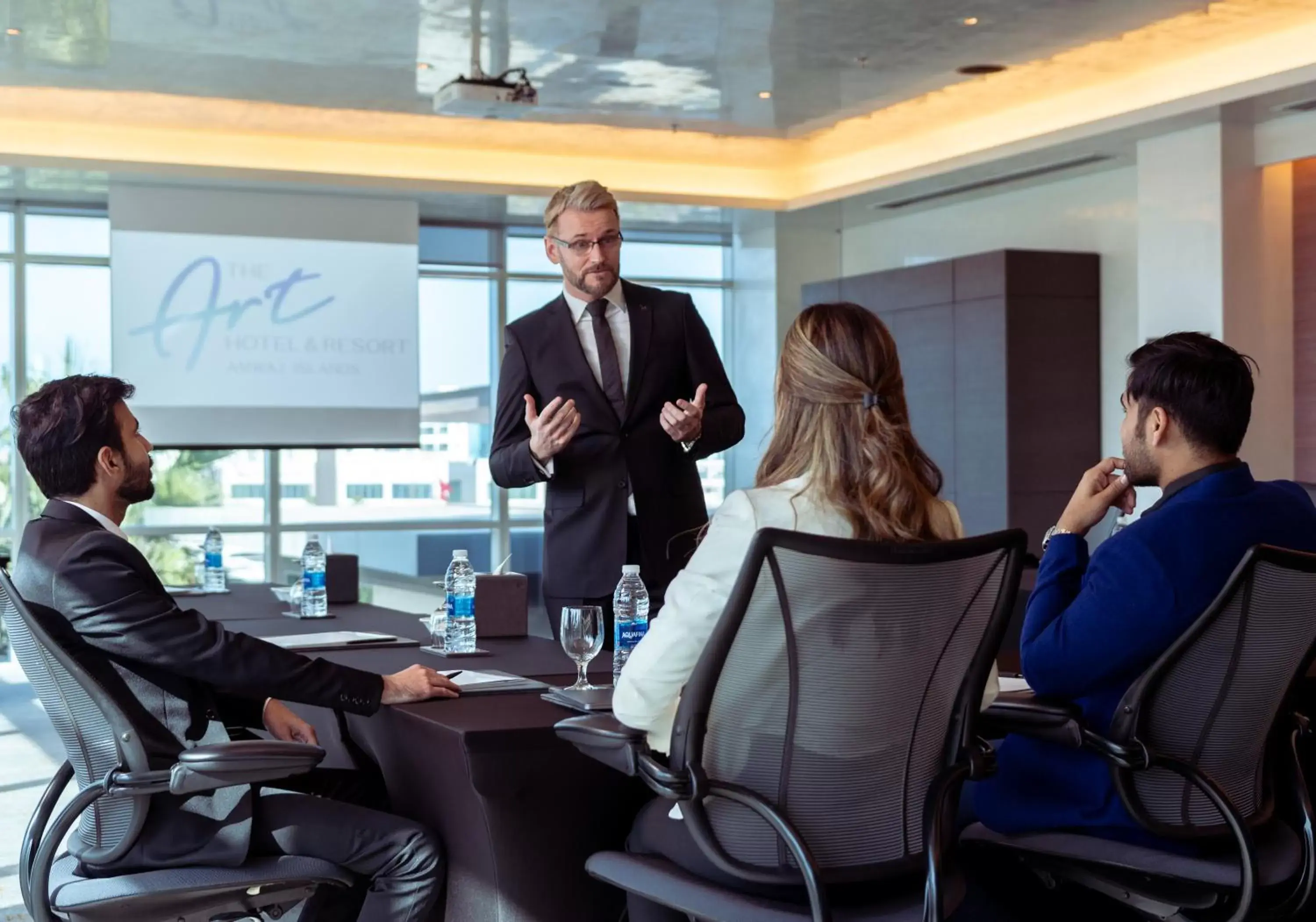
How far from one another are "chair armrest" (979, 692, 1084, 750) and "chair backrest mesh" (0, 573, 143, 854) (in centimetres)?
133

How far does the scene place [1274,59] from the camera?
7.13 meters

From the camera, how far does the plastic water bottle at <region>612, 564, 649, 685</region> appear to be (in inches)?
113

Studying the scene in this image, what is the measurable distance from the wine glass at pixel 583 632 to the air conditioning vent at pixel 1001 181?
263 inches

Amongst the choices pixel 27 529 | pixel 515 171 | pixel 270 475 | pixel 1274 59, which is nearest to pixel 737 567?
pixel 27 529

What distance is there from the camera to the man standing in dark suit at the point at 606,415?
333 centimetres

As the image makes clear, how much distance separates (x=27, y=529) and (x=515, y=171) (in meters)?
7.77

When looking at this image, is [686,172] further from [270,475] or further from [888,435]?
[888,435]

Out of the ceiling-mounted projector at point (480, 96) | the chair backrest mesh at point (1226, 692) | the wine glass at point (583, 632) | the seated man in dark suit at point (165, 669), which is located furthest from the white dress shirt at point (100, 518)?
the ceiling-mounted projector at point (480, 96)

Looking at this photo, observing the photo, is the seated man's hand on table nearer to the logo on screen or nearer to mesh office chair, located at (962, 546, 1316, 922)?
mesh office chair, located at (962, 546, 1316, 922)

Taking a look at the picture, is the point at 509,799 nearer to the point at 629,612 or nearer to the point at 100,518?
the point at 629,612

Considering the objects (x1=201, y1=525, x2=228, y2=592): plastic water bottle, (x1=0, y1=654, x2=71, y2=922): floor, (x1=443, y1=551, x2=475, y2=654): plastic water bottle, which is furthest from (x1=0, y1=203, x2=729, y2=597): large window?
(x1=443, y1=551, x2=475, y2=654): plastic water bottle

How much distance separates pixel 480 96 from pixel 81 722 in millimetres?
4685

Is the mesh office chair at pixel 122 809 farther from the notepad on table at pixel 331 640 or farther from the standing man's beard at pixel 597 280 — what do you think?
the standing man's beard at pixel 597 280

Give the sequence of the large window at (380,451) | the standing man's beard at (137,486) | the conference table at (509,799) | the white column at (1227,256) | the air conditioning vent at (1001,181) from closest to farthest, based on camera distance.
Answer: the conference table at (509,799) < the standing man's beard at (137,486) < the white column at (1227,256) < the air conditioning vent at (1001,181) < the large window at (380,451)
